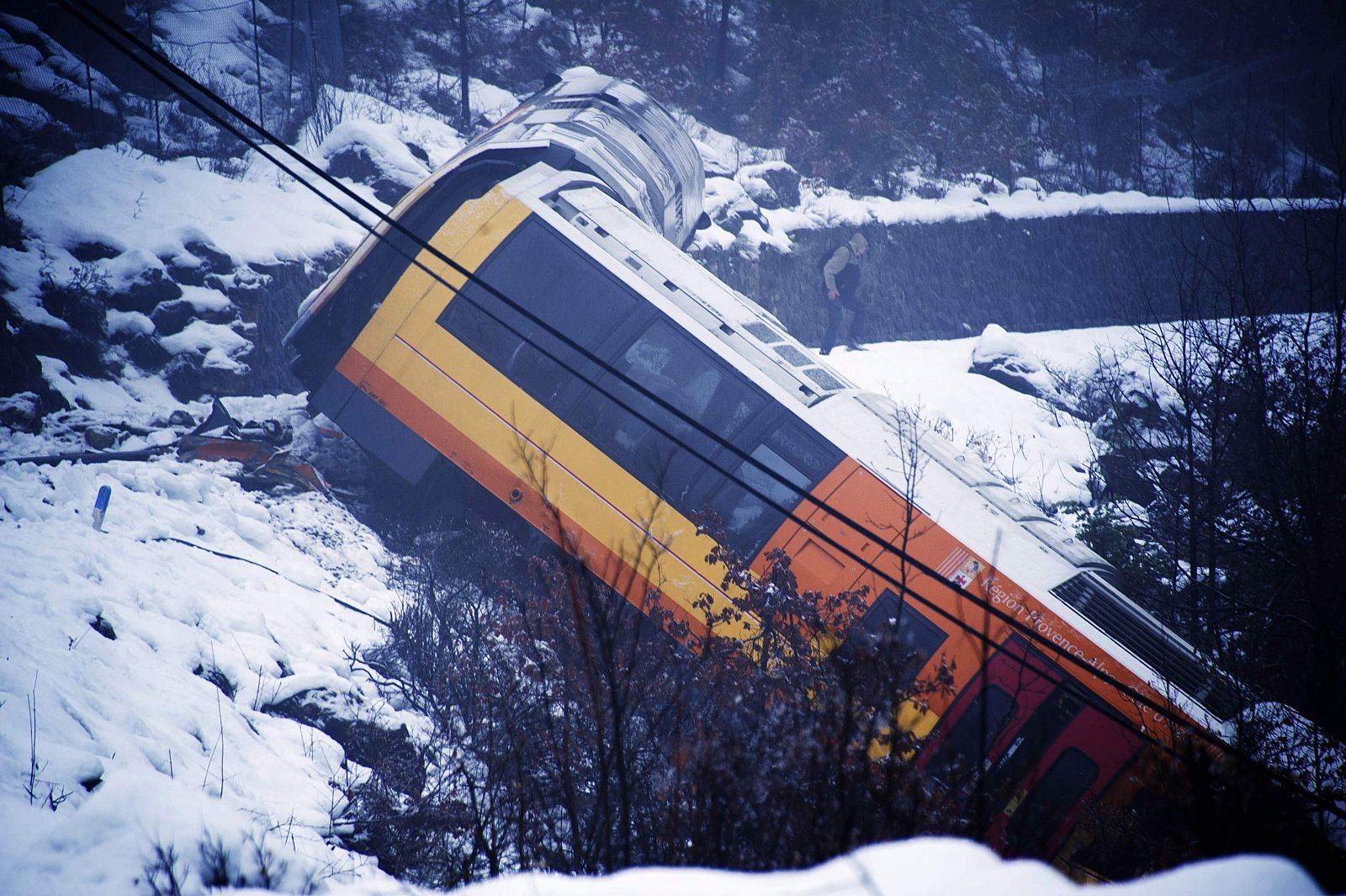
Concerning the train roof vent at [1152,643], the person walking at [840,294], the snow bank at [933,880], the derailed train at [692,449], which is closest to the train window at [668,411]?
the derailed train at [692,449]

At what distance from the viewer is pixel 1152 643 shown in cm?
517

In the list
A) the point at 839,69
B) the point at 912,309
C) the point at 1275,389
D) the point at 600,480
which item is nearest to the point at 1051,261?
the point at 912,309

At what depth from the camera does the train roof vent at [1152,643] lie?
504 centimetres

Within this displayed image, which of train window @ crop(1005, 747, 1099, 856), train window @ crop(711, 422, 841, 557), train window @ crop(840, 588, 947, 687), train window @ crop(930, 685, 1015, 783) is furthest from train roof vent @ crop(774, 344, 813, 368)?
train window @ crop(1005, 747, 1099, 856)

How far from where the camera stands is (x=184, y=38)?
1405cm

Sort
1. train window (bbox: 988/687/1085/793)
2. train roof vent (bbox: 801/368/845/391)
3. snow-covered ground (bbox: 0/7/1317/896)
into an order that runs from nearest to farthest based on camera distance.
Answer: snow-covered ground (bbox: 0/7/1317/896) → train window (bbox: 988/687/1085/793) → train roof vent (bbox: 801/368/845/391)

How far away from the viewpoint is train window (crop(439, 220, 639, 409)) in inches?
240

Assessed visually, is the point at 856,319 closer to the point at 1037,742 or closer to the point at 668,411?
the point at 668,411

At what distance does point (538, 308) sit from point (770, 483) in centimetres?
237

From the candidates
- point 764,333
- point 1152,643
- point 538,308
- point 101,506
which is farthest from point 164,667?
point 1152,643

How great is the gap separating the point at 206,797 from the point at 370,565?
11.0 feet

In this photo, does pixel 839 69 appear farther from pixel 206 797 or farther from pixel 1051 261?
pixel 206 797

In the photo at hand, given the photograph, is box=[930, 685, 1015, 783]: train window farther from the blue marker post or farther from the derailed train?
the blue marker post

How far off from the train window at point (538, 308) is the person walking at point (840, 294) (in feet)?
20.8
